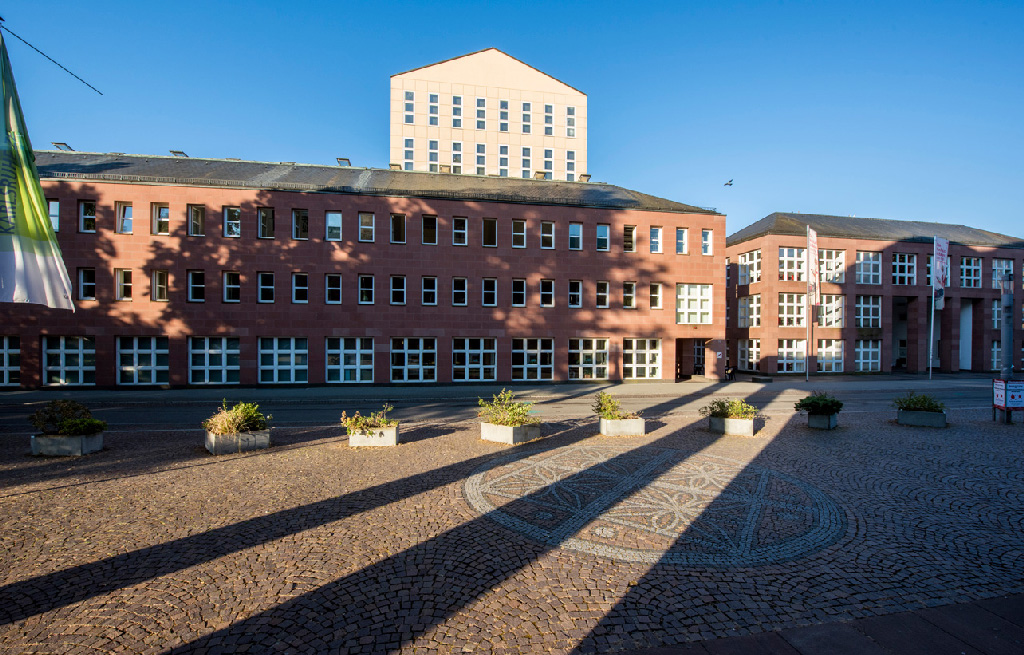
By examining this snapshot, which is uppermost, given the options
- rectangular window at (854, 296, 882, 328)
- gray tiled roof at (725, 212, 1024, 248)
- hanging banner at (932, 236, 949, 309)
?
gray tiled roof at (725, 212, 1024, 248)

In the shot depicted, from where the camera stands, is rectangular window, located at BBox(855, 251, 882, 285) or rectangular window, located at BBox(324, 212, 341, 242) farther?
rectangular window, located at BBox(855, 251, 882, 285)

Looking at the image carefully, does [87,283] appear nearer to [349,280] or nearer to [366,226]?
[349,280]

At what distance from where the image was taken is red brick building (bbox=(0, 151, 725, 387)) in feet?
84.5

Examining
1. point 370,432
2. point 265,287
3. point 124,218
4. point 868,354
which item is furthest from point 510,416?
point 868,354

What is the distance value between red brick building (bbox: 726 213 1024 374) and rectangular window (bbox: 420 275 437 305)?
2462 cm

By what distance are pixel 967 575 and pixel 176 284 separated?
3134 cm

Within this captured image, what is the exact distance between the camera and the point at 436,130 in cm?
5716

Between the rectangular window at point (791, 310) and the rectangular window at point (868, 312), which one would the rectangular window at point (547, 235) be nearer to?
the rectangular window at point (791, 310)

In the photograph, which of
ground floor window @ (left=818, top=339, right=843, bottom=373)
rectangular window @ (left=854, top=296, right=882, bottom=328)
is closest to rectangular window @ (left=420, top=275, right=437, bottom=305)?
ground floor window @ (left=818, top=339, right=843, bottom=373)

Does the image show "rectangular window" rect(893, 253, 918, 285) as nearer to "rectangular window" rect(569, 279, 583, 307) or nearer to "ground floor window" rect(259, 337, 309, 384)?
"rectangular window" rect(569, 279, 583, 307)

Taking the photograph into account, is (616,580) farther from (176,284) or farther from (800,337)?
(800,337)

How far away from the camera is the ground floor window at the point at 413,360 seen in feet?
91.9

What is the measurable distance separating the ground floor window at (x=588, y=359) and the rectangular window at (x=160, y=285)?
23.0m

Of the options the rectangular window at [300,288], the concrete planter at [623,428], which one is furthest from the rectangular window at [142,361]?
the concrete planter at [623,428]
